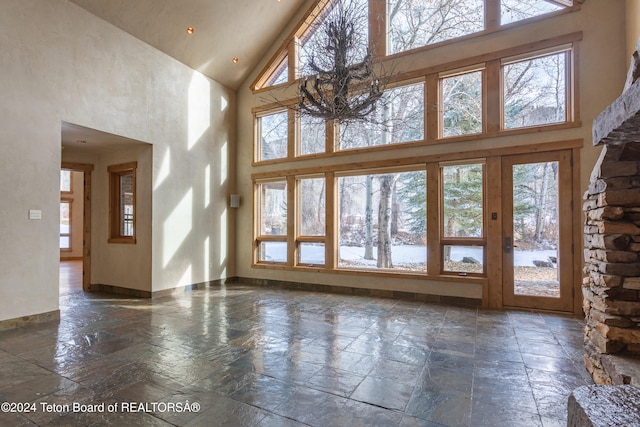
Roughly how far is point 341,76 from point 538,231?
3.89 m

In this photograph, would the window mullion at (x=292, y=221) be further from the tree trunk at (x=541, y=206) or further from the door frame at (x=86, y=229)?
the tree trunk at (x=541, y=206)

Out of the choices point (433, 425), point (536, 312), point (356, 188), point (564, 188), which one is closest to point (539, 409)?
point (433, 425)

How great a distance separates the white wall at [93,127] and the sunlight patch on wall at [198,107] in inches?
0.8

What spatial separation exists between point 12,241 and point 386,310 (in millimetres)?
5125

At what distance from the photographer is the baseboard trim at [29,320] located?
402cm

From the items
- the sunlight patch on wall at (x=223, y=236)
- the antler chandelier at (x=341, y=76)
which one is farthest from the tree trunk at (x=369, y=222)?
the sunlight patch on wall at (x=223, y=236)

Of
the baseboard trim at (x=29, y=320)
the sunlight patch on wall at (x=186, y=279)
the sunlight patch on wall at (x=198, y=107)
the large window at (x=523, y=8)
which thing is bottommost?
the baseboard trim at (x=29, y=320)

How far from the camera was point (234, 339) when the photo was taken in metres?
3.69

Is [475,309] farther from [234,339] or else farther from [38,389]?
[38,389]

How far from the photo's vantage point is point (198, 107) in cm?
680

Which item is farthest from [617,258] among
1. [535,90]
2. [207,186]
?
[207,186]

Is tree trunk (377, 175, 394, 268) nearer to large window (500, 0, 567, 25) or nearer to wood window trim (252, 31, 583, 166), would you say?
wood window trim (252, 31, 583, 166)

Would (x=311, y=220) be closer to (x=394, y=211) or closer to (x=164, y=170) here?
(x=394, y=211)

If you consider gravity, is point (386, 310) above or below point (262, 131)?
below
